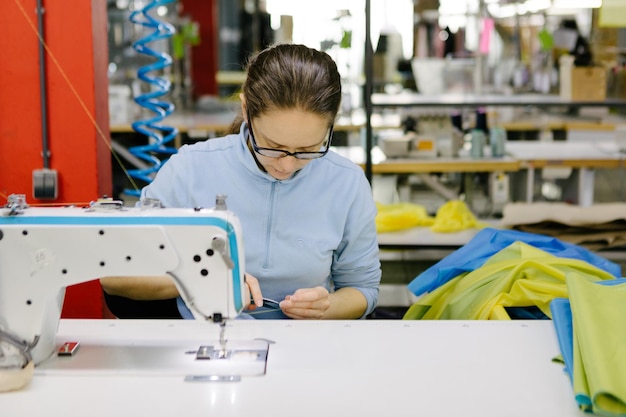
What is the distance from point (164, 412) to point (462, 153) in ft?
12.0

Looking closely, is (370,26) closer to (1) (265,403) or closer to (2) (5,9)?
(2) (5,9)

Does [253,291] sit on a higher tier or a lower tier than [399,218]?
higher

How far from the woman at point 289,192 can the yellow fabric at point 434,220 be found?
1.38m

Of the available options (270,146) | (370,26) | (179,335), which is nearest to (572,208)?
(370,26)

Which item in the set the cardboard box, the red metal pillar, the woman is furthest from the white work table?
the cardboard box

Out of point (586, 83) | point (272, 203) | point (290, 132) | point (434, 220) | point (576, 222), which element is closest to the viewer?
point (290, 132)

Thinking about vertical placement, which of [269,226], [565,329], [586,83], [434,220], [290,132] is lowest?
[434,220]

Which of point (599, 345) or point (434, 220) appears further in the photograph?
point (434, 220)

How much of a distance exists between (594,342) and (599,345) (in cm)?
1

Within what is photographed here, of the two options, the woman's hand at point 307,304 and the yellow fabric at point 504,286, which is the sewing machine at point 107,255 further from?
the yellow fabric at point 504,286

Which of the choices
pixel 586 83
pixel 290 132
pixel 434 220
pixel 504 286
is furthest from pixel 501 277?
pixel 586 83

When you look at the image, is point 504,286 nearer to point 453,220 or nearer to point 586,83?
point 453,220

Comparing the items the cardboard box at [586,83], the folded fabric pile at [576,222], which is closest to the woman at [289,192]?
the folded fabric pile at [576,222]

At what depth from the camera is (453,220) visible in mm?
3355
